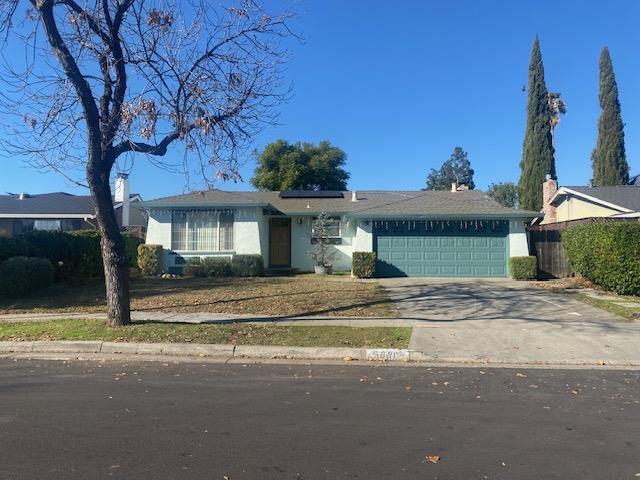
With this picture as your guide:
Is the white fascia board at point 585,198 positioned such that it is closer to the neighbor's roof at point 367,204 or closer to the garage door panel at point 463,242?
the neighbor's roof at point 367,204

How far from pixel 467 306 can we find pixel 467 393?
7221mm

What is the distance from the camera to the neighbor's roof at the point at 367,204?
20609mm

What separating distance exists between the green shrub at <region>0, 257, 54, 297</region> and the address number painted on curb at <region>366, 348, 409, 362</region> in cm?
1107

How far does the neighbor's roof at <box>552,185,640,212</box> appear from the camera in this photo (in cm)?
2559

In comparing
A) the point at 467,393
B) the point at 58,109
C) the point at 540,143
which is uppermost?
the point at 540,143

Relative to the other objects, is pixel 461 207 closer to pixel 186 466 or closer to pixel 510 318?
pixel 510 318

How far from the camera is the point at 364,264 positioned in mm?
20250

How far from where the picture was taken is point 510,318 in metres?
11.7

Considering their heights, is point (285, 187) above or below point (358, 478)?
above

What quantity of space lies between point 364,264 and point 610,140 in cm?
2951

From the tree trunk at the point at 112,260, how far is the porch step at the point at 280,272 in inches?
473

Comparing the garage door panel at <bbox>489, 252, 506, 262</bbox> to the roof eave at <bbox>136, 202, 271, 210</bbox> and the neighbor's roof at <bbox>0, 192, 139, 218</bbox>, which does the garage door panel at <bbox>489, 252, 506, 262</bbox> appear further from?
the neighbor's roof at <bbox>0, 192, 139, 218</bbox>

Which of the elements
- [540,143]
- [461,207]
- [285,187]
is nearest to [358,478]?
[461,207]

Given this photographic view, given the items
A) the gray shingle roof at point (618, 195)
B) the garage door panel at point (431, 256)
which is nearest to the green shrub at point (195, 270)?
the garage door panel at point (431, 256)
